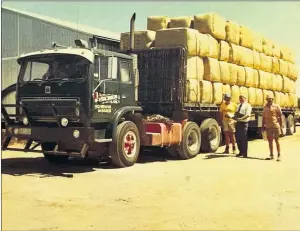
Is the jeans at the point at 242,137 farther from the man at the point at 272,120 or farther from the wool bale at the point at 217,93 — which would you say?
the wool bale at the point at 217,93

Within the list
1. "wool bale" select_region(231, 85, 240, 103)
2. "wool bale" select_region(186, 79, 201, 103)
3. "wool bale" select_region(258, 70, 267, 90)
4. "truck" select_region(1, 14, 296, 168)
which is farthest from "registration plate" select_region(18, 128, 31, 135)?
"wool bale" select_region(258, 70, 267, 90)

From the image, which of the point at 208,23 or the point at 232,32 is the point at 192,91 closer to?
the point at 208,23

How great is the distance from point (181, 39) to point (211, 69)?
1.38m

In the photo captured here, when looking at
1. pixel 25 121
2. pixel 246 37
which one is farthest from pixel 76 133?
pixel 246 37

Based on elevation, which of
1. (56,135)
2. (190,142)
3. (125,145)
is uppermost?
(56,135)

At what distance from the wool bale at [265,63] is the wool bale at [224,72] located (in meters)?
3.23

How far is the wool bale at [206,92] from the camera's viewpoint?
10966 millimetres

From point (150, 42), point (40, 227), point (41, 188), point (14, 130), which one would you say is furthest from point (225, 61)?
point (40, 227)

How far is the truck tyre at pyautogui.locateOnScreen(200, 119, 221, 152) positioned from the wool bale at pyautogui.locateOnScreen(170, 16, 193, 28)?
9.14 feet

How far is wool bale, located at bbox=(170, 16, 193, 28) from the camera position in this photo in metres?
11.5

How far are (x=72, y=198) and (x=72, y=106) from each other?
2.27 m

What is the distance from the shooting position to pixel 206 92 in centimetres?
1112

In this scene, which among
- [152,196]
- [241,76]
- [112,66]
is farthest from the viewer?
[241,76]

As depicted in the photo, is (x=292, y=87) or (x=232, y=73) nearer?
(x=232, y=73)
